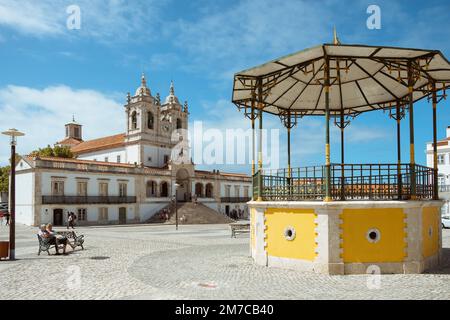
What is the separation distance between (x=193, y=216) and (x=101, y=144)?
21.1m

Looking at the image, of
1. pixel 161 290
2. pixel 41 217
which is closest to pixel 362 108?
pixel 161 290

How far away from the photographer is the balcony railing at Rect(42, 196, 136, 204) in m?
37.7

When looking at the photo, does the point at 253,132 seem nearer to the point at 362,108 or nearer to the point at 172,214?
the point at 362,108

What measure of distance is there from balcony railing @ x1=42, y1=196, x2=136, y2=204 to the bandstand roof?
2831 cm

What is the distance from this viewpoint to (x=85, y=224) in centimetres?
3994

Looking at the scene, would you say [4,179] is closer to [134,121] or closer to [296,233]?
[134,121]

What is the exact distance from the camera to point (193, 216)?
45.7 m

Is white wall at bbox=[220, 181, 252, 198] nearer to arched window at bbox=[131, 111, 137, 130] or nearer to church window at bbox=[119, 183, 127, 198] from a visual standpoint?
arched window at bbox=[131, 111, 137, 130]

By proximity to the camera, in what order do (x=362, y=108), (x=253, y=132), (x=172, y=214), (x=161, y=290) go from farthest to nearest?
(x=172, y=214)
(x=362, y=108)
(x=253, y=132)
(x=161, y=290)

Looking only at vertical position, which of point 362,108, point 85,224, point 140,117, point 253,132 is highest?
point 140,117

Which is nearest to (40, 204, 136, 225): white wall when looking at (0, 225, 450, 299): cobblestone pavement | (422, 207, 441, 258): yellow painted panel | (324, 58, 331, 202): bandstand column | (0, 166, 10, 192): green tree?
(0, 166, 10, 192): green tree

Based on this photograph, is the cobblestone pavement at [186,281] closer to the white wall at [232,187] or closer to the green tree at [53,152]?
the green tree at [53,152]
